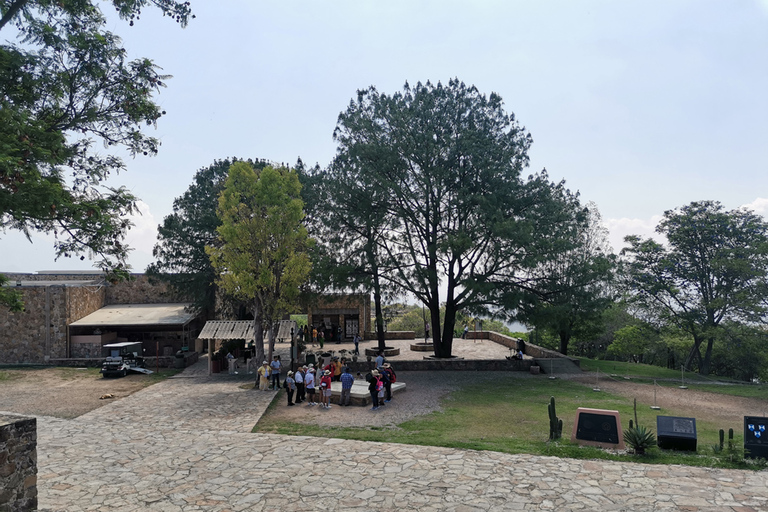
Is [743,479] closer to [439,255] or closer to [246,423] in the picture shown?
[246,423]

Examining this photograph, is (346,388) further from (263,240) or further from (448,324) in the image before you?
(448,324)

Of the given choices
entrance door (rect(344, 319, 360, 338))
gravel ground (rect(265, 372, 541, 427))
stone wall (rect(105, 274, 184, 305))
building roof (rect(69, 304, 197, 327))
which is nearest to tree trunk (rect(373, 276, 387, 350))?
gravel ground (rect(265, 372, 541, 427))

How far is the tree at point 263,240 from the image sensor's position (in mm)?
22859

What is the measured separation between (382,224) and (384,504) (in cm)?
2064

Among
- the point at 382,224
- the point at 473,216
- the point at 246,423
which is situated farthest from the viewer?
the point at 382,224

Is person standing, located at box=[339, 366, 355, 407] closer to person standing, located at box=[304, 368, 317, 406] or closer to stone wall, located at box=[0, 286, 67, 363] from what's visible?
person standing, located at box=[304, 368, 317, 406]

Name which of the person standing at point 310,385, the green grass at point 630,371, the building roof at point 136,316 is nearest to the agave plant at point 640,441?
the person standing at point 310,385

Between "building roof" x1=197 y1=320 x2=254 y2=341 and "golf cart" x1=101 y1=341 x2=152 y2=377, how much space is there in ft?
13.0

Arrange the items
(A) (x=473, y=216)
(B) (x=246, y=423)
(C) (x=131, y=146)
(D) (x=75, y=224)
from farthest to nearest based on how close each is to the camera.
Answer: (A) (x=473, y=216), (B) (x=246, y=423), (C) (x=131, y=146), (D) (x=75, y=224)

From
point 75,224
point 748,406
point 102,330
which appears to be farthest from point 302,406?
point 102,330

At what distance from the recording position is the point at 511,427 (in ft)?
48.2

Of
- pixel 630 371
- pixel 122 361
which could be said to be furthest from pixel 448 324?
pixel 122 361

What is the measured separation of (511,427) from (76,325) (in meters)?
25.6

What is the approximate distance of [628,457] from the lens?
1145 centimetres
